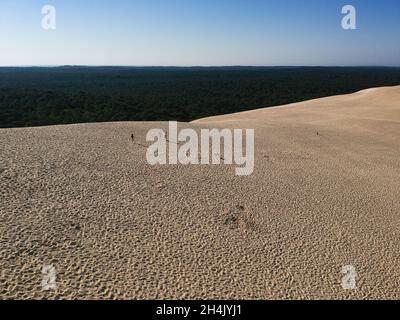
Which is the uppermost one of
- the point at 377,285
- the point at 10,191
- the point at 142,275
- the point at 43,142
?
the point at 43,142

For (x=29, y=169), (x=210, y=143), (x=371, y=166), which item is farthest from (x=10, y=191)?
(x=371, y=166)

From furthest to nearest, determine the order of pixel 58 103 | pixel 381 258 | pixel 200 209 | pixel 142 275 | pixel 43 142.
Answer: pixel 58 103
pixel 43 142
pixel 200 209
pixel 381 258
pixel 142 275

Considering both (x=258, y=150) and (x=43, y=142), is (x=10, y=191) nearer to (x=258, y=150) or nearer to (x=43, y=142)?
(x=43, y=142)

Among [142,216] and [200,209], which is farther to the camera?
[200,209]

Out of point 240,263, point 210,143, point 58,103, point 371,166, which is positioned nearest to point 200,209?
point 240,263

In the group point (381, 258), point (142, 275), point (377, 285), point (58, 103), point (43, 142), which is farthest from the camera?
point (58, 103)

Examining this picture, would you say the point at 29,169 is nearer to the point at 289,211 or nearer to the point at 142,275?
the point at 142,275

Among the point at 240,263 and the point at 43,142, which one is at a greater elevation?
the point at 43,142
